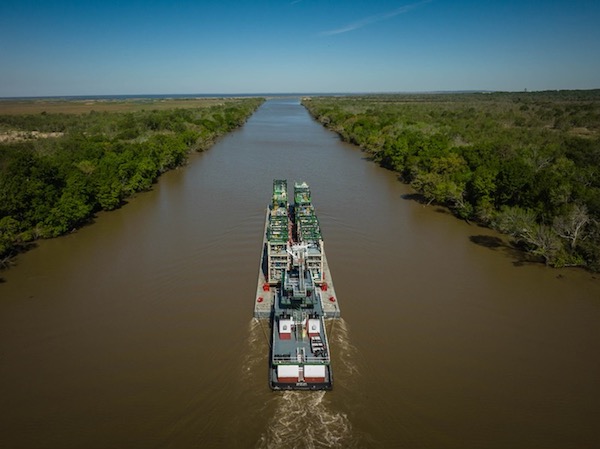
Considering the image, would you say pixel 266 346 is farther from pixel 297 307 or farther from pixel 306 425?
pixel 306 425

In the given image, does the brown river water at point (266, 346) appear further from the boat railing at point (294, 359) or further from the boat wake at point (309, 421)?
the boat railing at point (294, 359)

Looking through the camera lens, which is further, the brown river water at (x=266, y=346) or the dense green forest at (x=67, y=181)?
the dense green forest at (x=67, y=181)

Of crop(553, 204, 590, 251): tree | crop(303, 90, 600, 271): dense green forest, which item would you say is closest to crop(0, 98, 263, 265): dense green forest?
crop(303, 90, 600, 271): dense green forest

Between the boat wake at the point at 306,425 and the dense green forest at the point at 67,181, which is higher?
the dense green forest at the point at 67,181

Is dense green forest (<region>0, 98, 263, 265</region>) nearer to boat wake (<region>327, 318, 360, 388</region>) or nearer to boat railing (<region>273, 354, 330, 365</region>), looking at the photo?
boat railing (<region>273, 354, 330, 365</region>)

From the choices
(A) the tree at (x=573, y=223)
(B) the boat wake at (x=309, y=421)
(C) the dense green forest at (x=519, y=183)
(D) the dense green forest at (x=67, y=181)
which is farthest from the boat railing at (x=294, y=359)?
(D) the dense green forest at (x=67, y=181)

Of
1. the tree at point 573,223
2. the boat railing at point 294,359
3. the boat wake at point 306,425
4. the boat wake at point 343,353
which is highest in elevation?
the tree at point 573,223

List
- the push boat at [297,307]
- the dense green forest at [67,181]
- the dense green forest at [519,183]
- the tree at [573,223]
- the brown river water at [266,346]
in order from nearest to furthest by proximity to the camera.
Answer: the brown river water at [266,346]
the push boat at [297,307]
the tree at [573,223]
the dense green forest at [519,183]
the dense green forest at [67,181]
